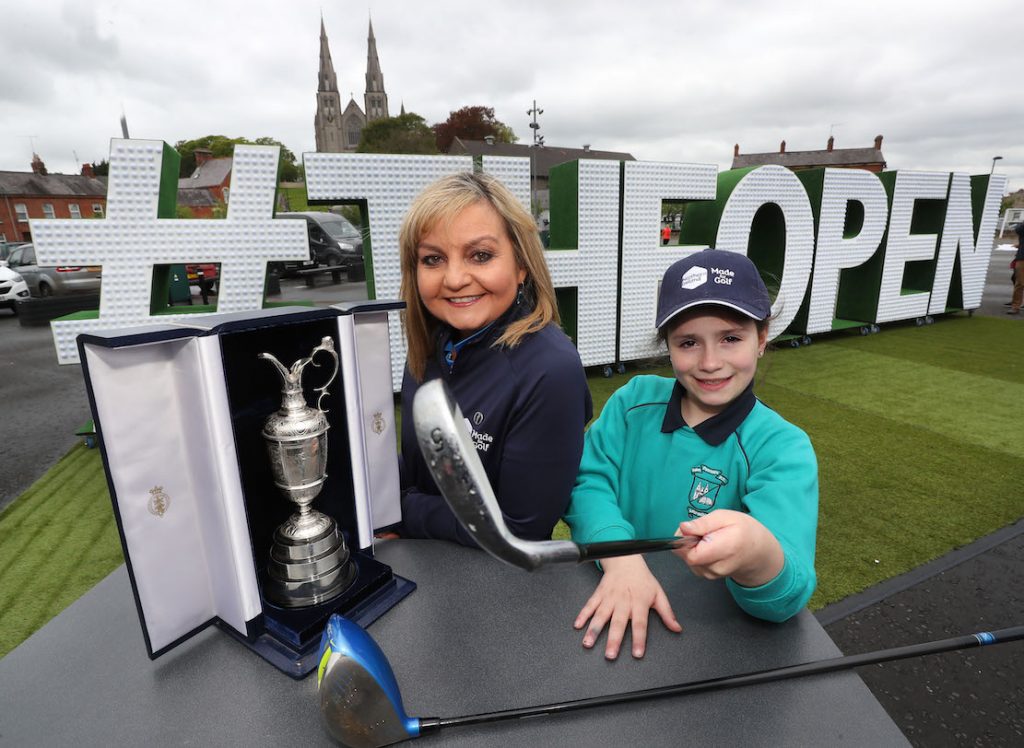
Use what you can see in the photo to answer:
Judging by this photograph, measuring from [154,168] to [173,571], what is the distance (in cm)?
362

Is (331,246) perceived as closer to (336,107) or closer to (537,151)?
(537,151)

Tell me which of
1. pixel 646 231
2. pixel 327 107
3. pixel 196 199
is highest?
pixel 327 107

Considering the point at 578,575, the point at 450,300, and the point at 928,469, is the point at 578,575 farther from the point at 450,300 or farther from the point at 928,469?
the point at 928,469

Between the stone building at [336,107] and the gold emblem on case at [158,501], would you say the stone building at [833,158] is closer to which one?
the stone building at [336,107]

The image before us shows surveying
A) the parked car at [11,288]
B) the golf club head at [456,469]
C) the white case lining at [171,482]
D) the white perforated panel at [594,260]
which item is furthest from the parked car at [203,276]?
the golf club head at [456,469]

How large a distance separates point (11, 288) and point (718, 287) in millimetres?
16000

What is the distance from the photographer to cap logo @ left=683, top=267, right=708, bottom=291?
1.27 metres

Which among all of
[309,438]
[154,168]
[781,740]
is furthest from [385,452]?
[154,168]

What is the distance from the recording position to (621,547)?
2.27 feet

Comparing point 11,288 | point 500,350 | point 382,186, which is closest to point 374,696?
point 500,350

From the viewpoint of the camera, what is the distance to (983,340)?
7684mm

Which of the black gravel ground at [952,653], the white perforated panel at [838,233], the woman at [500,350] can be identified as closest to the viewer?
the woman at [500,350]

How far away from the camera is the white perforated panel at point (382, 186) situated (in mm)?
4277

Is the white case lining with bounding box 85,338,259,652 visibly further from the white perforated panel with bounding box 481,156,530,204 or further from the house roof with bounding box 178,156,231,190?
the house roof with bounding box 178,156,231,190
